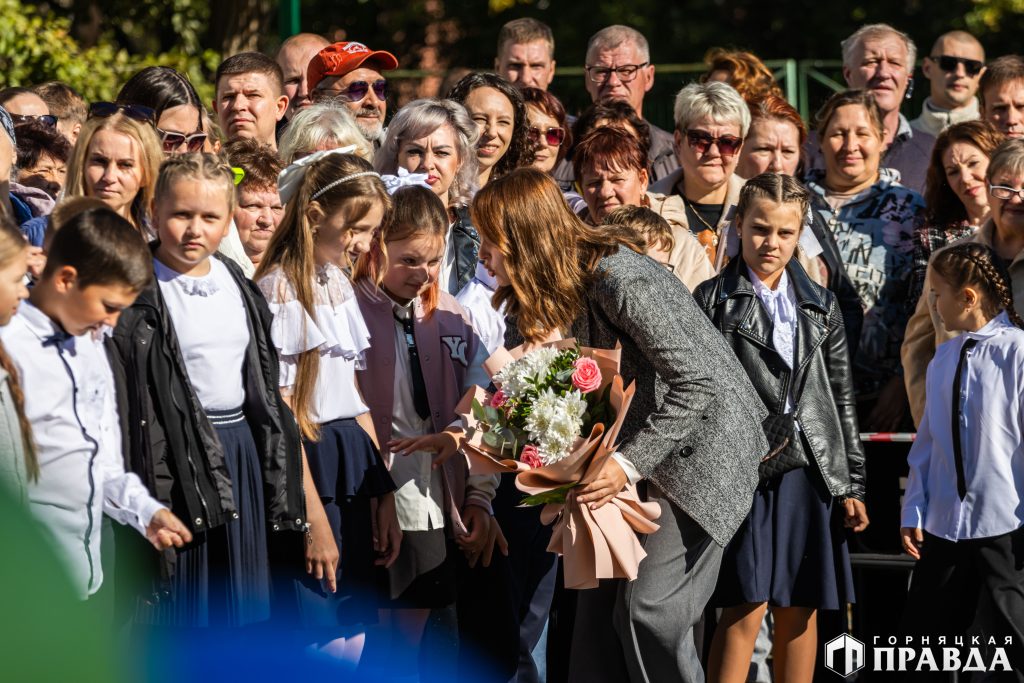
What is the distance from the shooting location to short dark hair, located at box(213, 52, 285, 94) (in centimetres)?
718

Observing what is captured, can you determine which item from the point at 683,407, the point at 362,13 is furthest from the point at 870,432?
the point at 362,13

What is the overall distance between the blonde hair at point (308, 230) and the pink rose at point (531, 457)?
2.25 feet

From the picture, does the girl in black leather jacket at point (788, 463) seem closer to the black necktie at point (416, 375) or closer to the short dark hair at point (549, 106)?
the black necktie at point (416, 375)

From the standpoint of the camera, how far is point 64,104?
7293mm

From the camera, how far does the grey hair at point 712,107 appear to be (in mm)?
7000

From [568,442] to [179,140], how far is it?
2.71m

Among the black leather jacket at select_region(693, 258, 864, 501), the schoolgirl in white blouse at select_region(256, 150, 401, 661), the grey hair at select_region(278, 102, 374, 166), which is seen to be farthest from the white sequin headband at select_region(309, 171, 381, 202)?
the black leather jacket at select_region(693, 258, 864, 501)

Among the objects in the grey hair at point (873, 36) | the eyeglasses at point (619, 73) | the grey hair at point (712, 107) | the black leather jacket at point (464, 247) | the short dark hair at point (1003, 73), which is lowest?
the black leather jacket at point (464, 247)

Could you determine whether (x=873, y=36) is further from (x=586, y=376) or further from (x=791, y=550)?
(x=586, y=376)

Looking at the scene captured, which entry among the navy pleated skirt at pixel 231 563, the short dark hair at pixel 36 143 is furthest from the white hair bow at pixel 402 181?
the short dark hair at pixel 36 143

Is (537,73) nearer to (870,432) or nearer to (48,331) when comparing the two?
(870,432)

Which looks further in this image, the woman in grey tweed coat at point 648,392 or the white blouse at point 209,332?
the woman in grey tweed coat at point 648,392

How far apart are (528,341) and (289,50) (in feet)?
13.3

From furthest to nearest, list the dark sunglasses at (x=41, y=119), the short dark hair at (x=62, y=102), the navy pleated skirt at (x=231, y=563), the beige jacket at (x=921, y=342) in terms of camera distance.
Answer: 1. the short dark hair at (x=62, y=102)
2. the dark sunglasses at (x=41, y=119)
3. the beige jacket at (x=921, y=342)
4. the navy pleated skirt at (x=231, y=563)
